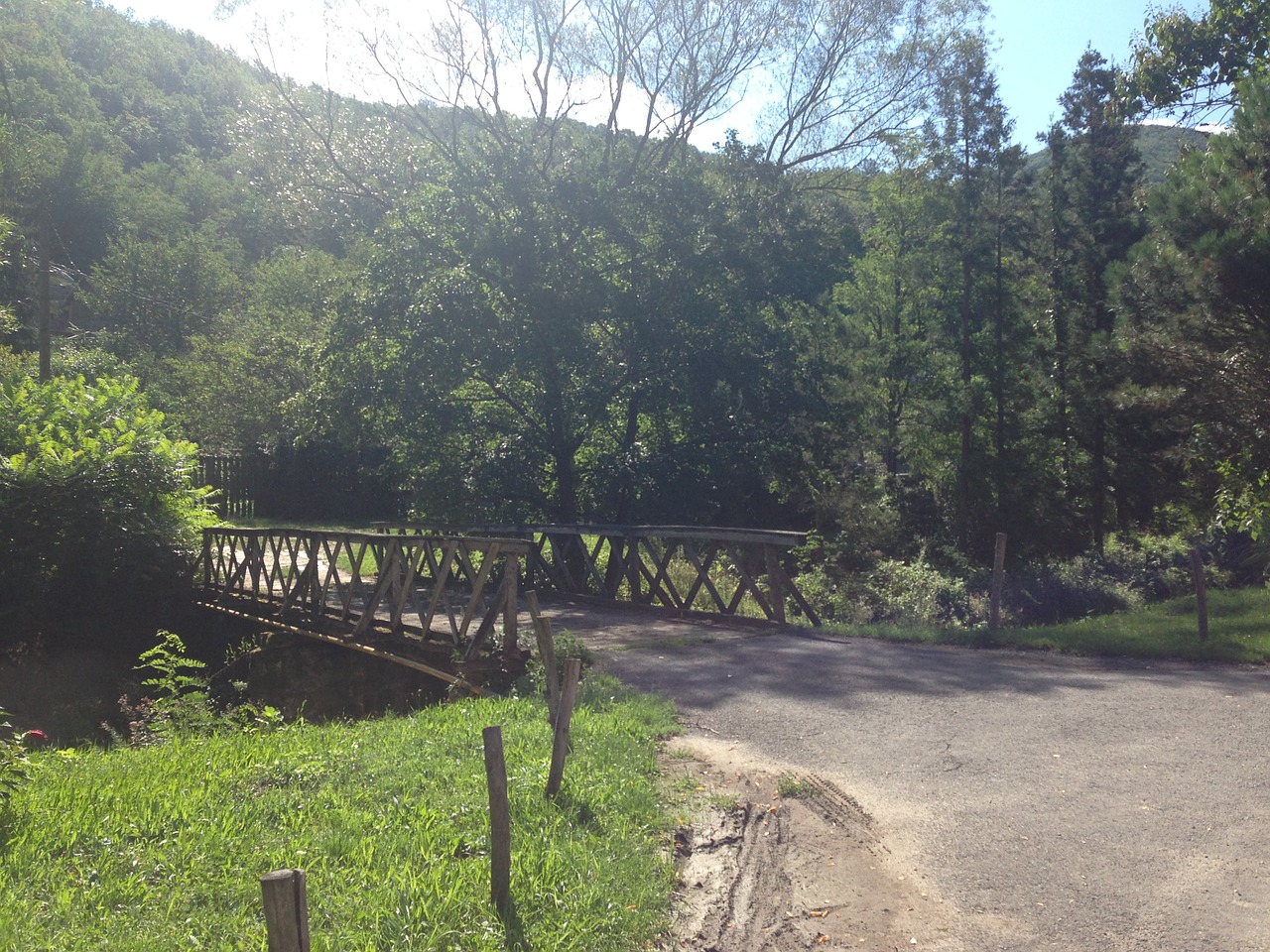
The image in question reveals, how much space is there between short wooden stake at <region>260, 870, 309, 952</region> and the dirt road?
2317mm

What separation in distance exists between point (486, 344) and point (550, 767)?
1467cm

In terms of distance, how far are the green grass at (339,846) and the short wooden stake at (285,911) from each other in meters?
1.28

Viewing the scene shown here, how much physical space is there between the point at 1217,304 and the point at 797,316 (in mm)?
9553

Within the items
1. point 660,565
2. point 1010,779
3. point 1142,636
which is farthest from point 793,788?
point 660,565

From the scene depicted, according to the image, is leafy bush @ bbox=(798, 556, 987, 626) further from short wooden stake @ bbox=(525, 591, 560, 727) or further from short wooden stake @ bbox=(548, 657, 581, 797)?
short wooden stake @ bbox=(548, 657, 581, 797)

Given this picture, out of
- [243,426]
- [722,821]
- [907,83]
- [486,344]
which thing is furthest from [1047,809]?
[243,426]

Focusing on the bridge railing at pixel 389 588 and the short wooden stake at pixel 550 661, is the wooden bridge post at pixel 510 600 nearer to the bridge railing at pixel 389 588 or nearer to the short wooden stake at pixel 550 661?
the bridge railing at pixel 389 588

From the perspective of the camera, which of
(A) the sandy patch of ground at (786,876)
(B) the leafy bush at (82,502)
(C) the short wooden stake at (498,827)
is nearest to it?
(C) the short wooden stake at (498,827)

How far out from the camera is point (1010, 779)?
671 centimetres

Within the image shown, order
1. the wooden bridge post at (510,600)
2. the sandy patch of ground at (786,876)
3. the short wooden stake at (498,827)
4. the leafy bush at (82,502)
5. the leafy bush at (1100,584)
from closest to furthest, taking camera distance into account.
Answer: the short wooden stake at (498,827)
the sandy patch of ground at (786,876)
the wooden bridge post at (510,600)
the leafy bush at (82,502)
the leafy bush at (1100,584)

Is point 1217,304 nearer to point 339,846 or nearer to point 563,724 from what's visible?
point 563,724

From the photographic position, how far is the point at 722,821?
19.8 ft

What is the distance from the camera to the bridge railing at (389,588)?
10672 mm

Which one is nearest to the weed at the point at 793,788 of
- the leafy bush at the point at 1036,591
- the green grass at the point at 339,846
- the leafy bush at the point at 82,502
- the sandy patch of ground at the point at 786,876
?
the sandy patch of ground at the point at 786,876
